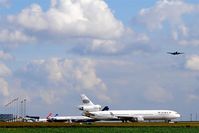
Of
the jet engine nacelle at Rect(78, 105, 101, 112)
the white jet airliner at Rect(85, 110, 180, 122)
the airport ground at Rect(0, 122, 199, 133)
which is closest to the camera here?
the airport ground at Rect(0, 122, 199, 133)

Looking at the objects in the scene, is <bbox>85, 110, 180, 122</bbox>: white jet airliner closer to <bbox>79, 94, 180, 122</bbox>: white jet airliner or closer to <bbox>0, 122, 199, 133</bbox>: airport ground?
<bbox>79, 94, 180, 122</bbox>: white jet airliner

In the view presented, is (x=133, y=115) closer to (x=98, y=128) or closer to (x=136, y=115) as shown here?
(x=136, y=115)

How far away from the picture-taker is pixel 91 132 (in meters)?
76.9

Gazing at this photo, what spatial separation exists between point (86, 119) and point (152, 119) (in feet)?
93.4

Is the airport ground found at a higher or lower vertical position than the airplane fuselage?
lower

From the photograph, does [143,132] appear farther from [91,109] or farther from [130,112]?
[91,109]

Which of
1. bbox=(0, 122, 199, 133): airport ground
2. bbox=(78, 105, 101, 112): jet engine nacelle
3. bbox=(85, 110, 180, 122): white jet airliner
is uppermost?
bbox=(78, 105, 101, 112): jet engine nacelle

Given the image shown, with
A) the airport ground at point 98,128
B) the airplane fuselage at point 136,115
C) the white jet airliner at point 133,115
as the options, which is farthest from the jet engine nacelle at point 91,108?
the airport ground at point 98,128

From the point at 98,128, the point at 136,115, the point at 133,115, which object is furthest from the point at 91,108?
the point at 98,128

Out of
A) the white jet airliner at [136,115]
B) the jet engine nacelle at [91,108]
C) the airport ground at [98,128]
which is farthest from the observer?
the jet engine nacelle at [91,108]

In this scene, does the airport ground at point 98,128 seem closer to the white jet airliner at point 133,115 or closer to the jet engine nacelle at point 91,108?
the white jet airliner at point 133,115

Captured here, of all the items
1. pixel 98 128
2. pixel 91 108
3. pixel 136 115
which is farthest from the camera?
pixel 91 108

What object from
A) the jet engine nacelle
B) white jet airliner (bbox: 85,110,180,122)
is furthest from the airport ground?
the jet engine nacelle

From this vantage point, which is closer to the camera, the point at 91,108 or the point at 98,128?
the point at 98,128
